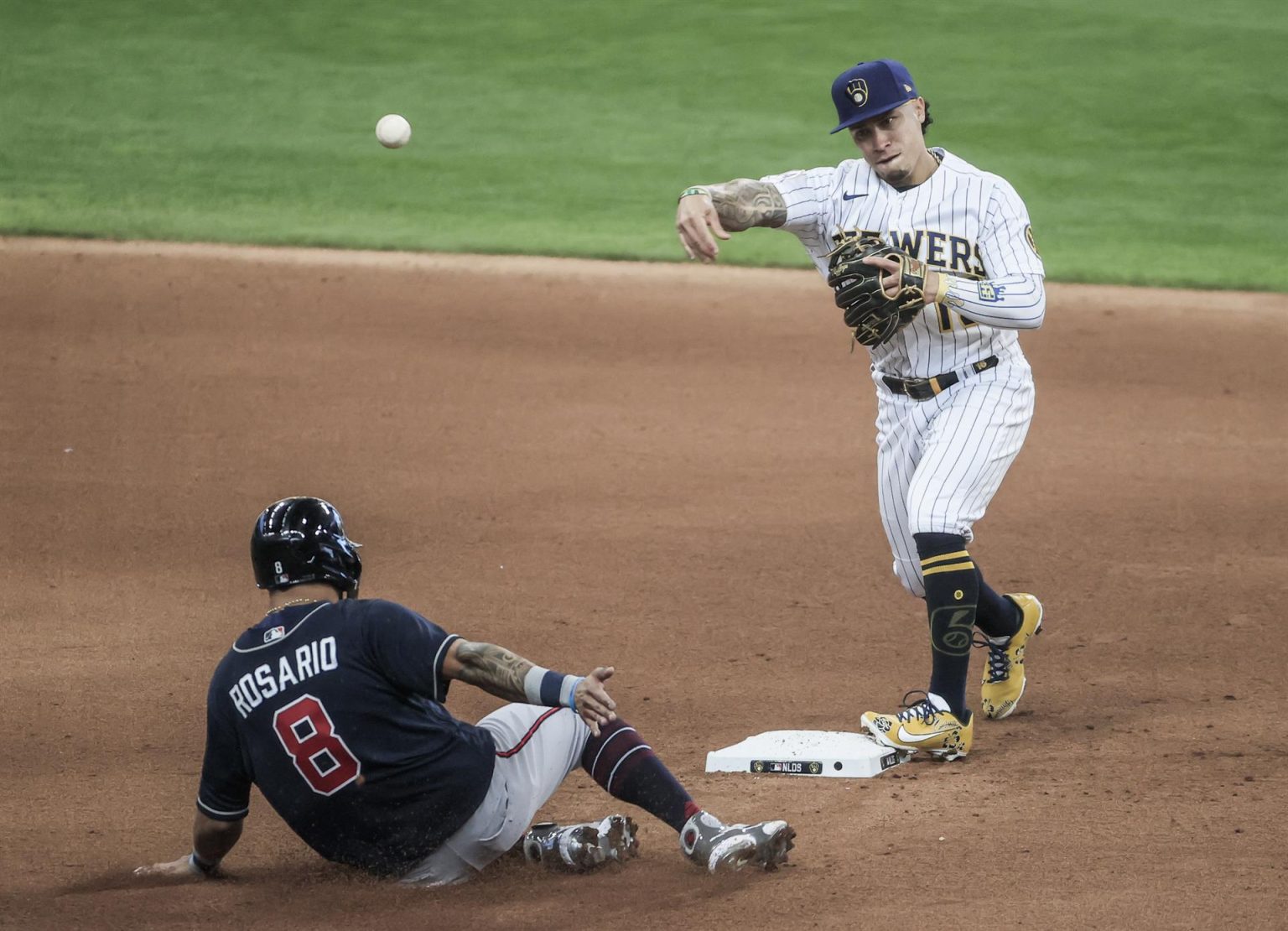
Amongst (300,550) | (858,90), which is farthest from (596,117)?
(300,550)

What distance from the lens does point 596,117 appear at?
1555cm

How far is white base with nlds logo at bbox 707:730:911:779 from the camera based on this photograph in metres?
4.62

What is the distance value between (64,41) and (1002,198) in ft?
46.8

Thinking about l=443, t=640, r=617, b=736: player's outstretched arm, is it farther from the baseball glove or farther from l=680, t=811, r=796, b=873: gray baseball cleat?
→ the baseball glove

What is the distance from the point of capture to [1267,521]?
7359 millimetres

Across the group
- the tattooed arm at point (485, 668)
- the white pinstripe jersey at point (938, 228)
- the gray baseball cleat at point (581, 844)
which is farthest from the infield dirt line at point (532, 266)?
the tattooed arm at point (485, 668)

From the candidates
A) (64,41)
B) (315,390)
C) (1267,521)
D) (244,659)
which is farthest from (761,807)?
(64,41)

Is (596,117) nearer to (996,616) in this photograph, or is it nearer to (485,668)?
(996,616)

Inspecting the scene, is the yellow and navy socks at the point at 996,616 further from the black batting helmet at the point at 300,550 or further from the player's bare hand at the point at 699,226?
the black batting helmet at the point at 300,550

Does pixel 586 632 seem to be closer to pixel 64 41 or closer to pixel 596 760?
pixel 596 760

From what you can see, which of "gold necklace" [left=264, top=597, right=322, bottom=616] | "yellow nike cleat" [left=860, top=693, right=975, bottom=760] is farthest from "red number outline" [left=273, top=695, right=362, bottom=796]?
"yellow nike cleat" [left=860, top=693, right=975, bottom=760]

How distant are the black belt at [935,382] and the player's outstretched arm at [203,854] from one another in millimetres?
2388

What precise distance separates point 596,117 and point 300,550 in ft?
40.7

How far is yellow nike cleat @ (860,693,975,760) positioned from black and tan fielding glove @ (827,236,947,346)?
1.12 m
